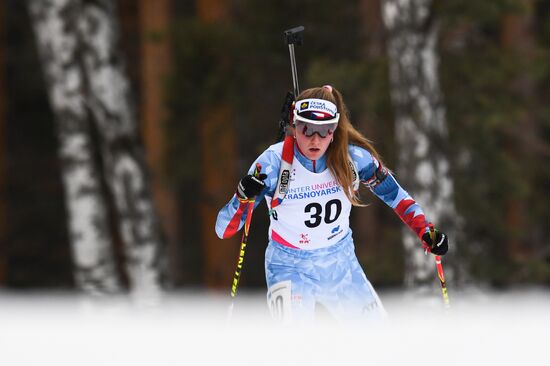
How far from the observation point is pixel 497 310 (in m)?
9.12

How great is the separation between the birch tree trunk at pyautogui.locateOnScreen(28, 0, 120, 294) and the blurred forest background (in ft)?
0.13

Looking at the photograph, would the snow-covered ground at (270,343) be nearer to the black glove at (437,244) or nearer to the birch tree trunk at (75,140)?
the black glove at (437,244)

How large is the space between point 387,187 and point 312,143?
0.70 m

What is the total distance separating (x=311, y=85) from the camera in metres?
13.2

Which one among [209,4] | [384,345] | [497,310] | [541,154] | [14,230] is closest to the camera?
[384,345]

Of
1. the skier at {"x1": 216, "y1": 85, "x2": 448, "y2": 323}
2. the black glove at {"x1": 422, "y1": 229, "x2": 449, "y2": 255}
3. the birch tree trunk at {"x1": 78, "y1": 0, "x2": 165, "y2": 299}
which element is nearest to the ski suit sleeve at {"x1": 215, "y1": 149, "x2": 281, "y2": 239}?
the skier at {"x1": 216, "y1": 85, "x2": 448, "y2": 323}

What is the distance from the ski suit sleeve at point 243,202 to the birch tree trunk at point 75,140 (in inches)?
206

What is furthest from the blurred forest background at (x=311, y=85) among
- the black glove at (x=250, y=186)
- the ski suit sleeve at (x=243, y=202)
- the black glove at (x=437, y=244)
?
the black glove at (x=250, y=186)

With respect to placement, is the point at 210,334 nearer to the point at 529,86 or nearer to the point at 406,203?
the point at 406,203

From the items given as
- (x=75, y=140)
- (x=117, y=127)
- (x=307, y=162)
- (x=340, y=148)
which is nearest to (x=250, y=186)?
(x=307, y=162)

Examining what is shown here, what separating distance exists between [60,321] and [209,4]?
10.6m

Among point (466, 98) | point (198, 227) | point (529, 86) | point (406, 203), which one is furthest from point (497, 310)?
point (198, 227)

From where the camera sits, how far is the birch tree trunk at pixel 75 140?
10844 millimetres

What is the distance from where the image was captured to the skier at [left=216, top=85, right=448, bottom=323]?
575cm
